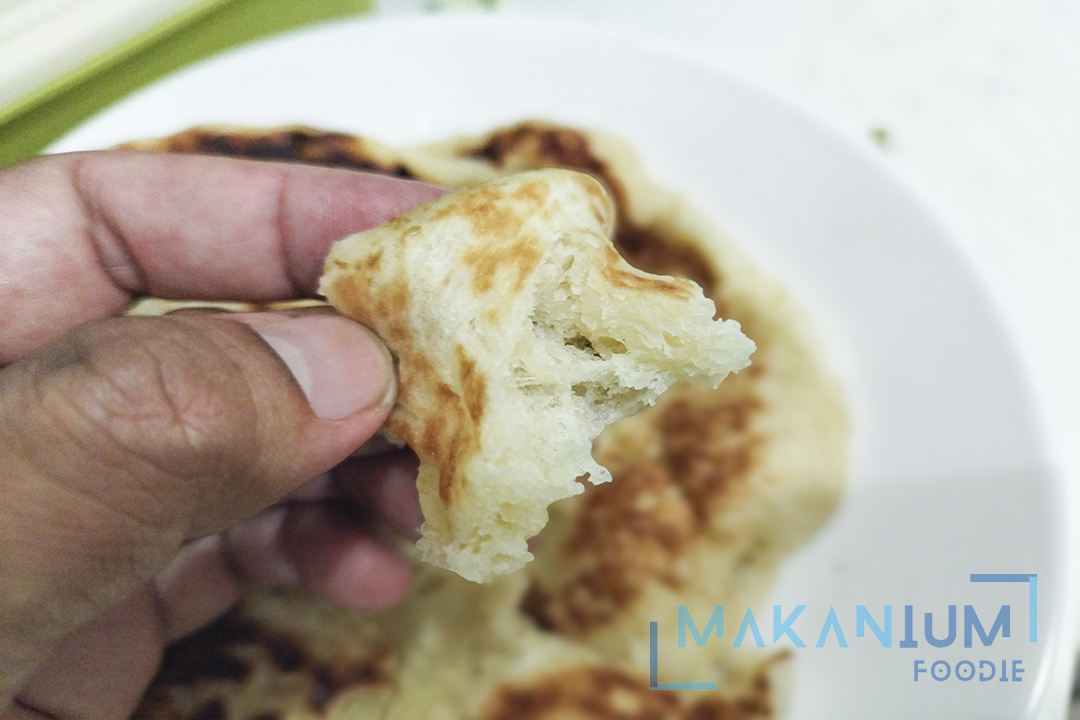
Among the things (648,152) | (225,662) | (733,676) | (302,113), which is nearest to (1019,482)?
(733,676)

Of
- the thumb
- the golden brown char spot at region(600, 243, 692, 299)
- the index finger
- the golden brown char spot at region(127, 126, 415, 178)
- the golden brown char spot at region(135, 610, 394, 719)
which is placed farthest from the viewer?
the golden brown char spot at region(127, 126, 415, 178)

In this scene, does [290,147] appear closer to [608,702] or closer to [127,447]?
[127,447]

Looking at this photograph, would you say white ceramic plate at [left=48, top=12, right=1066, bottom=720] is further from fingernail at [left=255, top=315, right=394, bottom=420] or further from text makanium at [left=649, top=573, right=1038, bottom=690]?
fingernail at [left=255, top=315, right=394, bottom=420]

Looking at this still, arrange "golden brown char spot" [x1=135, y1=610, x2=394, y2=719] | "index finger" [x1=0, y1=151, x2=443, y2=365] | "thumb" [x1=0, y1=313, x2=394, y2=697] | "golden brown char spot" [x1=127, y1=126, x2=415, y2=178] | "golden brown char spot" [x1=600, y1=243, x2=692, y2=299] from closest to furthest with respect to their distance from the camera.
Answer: "thumb" [x1=0, y1=313, x2=394, y2=697] < "golden brown char spot" [x1=600, y1=243, x2=692, y2=299] < "index finger" [x1=0, y1=151, x2=443, y2=365] < "golden brown char spot" [x1=135, y1=610, x2=394, y2=719] < "golden brown char spot" [x1=127, y1=126, x2=415, y2=178]

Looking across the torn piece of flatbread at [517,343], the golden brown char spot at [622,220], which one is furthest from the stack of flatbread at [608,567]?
the torn piece of flatbread at [517,343]

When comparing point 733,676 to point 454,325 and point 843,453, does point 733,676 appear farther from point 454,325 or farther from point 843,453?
point 454,325

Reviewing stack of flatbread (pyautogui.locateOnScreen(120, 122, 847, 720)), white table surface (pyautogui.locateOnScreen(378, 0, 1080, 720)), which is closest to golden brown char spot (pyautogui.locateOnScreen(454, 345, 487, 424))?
stack of flatbread (pyautogui.locateOnScreen(120, 122, 847, 720))
